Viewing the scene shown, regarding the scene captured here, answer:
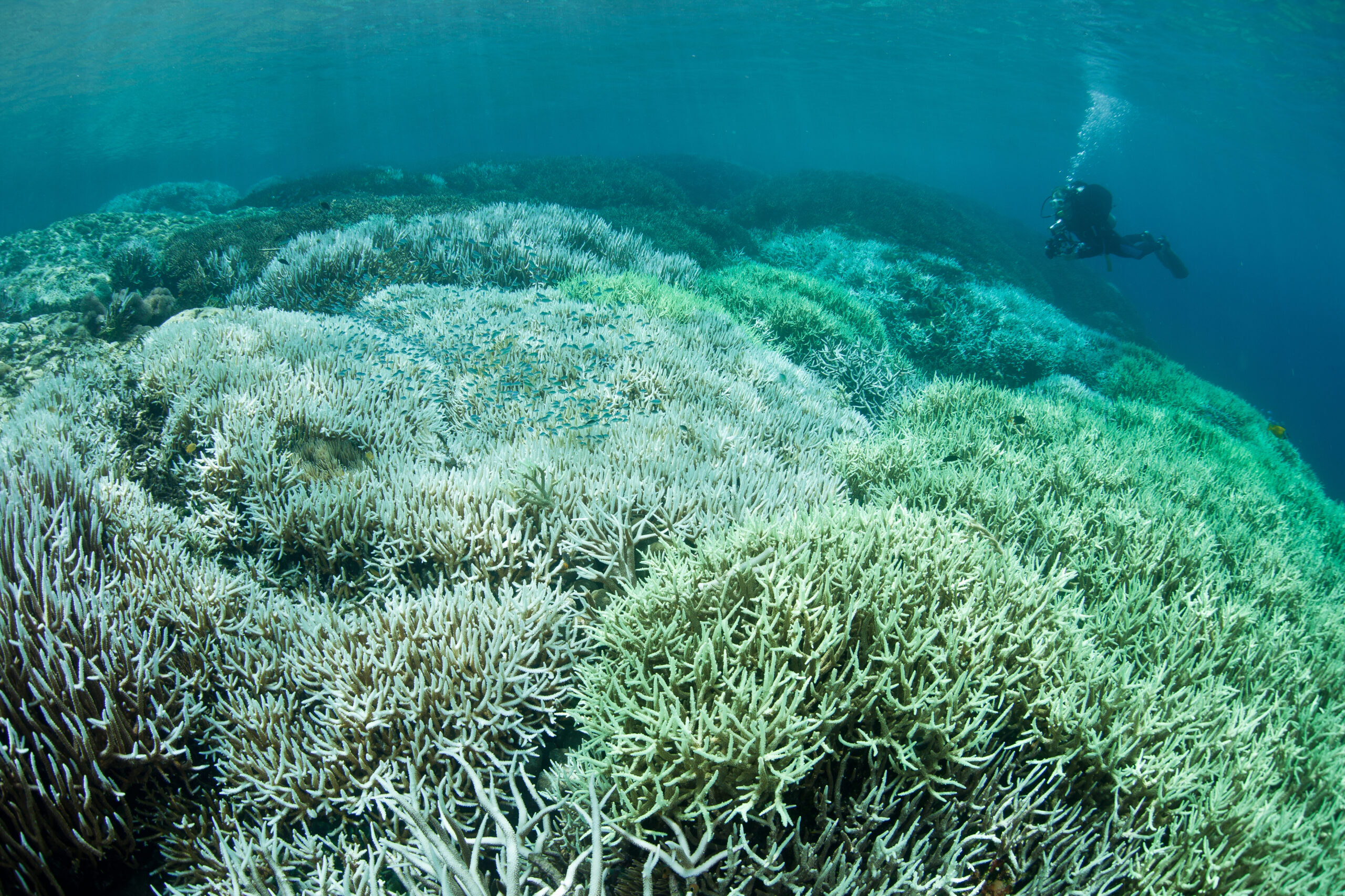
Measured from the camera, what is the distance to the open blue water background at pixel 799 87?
2883cm

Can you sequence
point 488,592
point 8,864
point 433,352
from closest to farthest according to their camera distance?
point 8,864 < point 488,592 < point 433,352

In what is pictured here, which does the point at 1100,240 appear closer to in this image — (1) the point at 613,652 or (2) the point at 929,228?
(2) the point at 929,228

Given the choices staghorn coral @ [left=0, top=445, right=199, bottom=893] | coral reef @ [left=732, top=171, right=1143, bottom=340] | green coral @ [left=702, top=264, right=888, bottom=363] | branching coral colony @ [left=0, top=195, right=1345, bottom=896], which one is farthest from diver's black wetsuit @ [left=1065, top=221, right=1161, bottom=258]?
staghorn coral @ [left=0, top=445, right=199, bottom=893]

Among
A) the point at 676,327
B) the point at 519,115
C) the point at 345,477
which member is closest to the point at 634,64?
the point at 519,115

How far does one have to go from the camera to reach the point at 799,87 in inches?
2339

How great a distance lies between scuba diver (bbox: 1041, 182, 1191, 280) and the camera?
48.5ft

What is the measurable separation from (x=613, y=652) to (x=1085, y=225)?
62.1ft

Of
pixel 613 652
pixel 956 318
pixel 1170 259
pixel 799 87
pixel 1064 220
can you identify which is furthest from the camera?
pixel 799 87

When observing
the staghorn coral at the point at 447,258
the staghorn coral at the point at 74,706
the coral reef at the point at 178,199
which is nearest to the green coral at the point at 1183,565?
the staghorn coral at the point at 74,706

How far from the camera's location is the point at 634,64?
175 feet

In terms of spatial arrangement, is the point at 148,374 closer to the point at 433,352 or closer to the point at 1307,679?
the point at 433,352

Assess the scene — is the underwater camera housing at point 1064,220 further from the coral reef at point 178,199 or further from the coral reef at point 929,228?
the coral reef at point 178,199

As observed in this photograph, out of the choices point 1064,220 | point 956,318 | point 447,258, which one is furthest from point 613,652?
point 1064,220

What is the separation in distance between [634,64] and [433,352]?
60.7m
